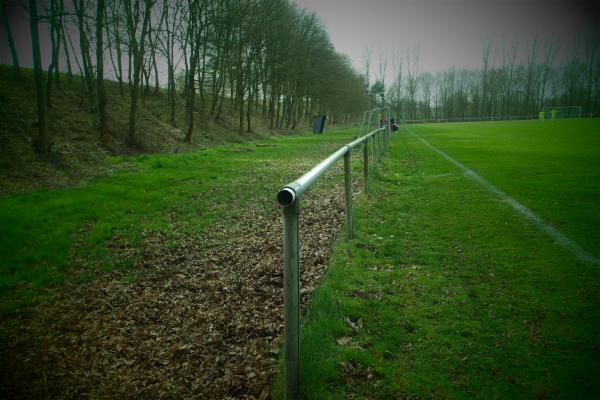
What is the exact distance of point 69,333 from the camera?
11.2ft

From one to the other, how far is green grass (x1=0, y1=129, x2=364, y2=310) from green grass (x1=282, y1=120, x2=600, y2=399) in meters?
2.96

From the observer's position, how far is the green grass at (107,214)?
5.00 m

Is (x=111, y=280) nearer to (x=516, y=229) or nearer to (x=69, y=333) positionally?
(x=69, y=333)

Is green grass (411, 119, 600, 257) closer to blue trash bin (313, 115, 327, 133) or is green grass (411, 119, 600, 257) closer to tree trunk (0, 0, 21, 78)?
tree trunk (0, 0, 21, 78)

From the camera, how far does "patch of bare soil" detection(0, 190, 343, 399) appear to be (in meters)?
2.71

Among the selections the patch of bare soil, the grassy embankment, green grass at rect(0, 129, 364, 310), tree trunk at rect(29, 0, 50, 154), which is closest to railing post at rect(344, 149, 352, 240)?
the patch of bare soil

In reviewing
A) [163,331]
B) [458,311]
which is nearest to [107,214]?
[163,331]

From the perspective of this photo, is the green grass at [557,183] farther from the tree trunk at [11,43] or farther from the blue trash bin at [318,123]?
the blue trash bin at [318,123]

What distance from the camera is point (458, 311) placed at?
3.31 metres

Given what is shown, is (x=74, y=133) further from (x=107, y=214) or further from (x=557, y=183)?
(x=557, y=183)

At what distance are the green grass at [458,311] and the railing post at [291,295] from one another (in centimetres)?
20

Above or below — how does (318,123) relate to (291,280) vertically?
above

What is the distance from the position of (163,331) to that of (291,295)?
1.93 meters

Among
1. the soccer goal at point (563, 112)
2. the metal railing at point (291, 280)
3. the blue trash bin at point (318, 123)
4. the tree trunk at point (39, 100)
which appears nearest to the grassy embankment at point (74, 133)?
the tree trunk at point (39, 100)
